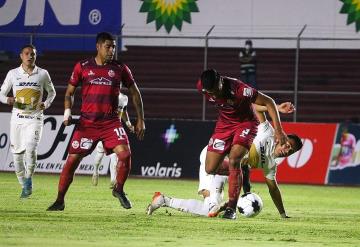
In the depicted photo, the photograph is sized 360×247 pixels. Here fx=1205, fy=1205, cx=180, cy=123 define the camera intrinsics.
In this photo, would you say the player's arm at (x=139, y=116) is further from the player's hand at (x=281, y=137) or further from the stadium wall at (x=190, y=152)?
the stadium wall at (x=190, y=152)

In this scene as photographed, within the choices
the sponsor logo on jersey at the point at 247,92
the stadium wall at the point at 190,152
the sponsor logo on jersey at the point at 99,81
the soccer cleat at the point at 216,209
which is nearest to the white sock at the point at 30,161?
the sponsor logo on jersey at the point at 99,81

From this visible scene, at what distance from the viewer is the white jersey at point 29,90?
1850cm

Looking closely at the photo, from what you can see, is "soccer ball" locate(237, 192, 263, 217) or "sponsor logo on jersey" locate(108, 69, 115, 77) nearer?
"soccer ball" locate(237, 192, 263, 217)

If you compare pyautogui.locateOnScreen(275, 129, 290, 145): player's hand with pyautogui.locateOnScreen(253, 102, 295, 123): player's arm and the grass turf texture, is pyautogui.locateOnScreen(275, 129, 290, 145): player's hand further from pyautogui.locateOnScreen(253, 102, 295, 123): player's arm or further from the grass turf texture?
the grass turf texture

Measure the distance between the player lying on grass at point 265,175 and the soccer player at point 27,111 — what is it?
3.44 meters

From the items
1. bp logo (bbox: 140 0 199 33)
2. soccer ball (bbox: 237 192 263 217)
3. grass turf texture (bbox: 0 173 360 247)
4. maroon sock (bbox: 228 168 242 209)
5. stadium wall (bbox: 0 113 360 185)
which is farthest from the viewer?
bp logo (bbox: 140 0 199 33)

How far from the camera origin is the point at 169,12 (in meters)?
36.2

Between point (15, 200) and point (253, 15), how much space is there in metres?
19.2

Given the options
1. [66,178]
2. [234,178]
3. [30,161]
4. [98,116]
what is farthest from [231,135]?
[30,161]

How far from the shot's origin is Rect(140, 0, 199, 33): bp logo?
36.1m

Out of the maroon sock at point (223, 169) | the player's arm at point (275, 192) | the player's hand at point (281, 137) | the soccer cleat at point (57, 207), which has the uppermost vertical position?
the player's hand at point (281, 137)

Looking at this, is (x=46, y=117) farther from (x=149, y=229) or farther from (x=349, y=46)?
(x=149, y=229)

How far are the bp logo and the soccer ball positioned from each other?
68.8ft

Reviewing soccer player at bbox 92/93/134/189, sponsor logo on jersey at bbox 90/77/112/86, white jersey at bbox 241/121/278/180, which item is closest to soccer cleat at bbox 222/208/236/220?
white jersey at bbox 241/121/278/180
